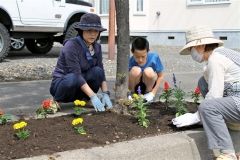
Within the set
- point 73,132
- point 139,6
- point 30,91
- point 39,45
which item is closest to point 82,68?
point 73,132

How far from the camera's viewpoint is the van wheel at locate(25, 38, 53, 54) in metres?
13.2

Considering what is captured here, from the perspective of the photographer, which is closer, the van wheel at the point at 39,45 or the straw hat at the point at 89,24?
the straw hat at the point at 89,24

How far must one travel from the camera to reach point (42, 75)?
858 cm

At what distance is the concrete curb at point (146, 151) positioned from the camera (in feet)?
11.1

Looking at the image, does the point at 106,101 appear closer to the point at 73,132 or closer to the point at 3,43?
the point at 73,132

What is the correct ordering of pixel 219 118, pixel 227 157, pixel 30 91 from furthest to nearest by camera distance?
1. pixel 30 91
2. pixel 219 118
3. pixel 227 157

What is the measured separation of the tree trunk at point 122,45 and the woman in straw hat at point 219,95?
2.74 feet

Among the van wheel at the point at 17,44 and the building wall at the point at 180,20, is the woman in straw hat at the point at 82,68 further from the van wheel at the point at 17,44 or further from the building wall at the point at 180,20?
the building wall at the point at 180,20

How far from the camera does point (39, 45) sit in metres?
13.3

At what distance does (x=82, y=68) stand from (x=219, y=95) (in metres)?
1.62

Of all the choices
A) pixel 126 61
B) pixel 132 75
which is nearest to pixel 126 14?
pixel 126 61

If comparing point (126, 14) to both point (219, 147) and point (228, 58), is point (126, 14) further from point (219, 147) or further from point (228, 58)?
point (219, 147)

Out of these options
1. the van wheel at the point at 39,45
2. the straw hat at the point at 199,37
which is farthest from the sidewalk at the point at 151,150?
the van wheel at the point at 39,45

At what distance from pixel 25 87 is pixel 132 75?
2.46 meters
